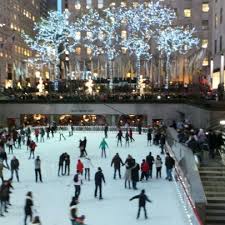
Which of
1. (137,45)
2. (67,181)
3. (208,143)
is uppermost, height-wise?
(137,45)

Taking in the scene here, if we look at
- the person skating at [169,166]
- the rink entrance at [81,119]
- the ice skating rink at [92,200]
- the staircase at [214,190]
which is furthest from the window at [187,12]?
the staircase at [214,190]

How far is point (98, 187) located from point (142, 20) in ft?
177

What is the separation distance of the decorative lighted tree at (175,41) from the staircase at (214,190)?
1842 inches

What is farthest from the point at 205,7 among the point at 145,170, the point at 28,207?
the point at 28,207

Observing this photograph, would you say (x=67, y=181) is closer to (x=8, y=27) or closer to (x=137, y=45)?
(x=137, y=45)

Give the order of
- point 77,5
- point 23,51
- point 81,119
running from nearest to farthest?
point 81,119
point 77,5
point 23,51

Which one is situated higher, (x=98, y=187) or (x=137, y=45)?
(x=137, y=45)

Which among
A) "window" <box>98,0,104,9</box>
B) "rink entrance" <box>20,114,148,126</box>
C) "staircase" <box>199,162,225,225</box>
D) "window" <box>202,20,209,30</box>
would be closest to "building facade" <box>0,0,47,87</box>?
"window" <box>98,0,104,9</box>

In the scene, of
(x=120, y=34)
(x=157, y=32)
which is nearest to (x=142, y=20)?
(x=157, y=32)

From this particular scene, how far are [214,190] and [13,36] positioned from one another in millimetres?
75296

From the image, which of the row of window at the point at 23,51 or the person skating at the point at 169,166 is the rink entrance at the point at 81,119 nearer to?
the person skating at the point at 169,166

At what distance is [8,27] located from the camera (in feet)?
309

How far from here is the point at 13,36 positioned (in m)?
88.4

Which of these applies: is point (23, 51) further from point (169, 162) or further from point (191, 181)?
point (191, 181)
